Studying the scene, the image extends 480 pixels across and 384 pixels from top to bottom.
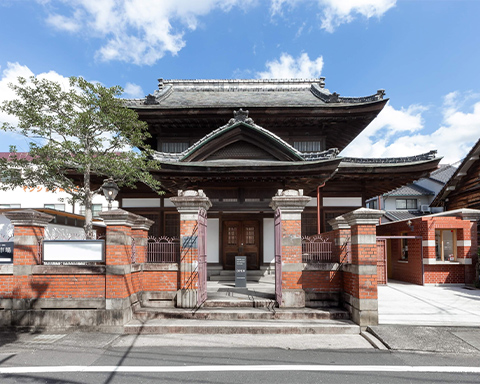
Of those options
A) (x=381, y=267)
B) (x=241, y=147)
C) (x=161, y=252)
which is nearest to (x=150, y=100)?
(x=241, y=147)

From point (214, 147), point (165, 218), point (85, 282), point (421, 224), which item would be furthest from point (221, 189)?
point (421, 224)

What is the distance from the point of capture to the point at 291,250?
26.6 feet

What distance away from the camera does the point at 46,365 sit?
5277 millimetres

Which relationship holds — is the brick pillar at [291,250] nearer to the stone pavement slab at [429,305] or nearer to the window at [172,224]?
the stone pavement slab at [429,305]

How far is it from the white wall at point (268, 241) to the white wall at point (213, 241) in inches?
82.5

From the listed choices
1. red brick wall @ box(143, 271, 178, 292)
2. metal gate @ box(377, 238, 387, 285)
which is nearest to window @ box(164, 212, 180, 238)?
red brick wall @ box(143, 271, 178, 292)

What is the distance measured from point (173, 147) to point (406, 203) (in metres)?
29.9

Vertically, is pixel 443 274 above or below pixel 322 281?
below

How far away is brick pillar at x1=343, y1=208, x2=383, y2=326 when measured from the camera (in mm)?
7059

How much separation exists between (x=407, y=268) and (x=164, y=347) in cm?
1263

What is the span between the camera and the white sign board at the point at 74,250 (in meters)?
7.61

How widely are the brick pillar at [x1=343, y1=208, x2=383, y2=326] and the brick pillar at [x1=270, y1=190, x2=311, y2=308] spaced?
1.29 metres

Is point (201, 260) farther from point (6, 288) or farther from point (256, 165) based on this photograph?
point (6, 288)

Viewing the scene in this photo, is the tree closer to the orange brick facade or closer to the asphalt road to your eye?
the asphalt road
